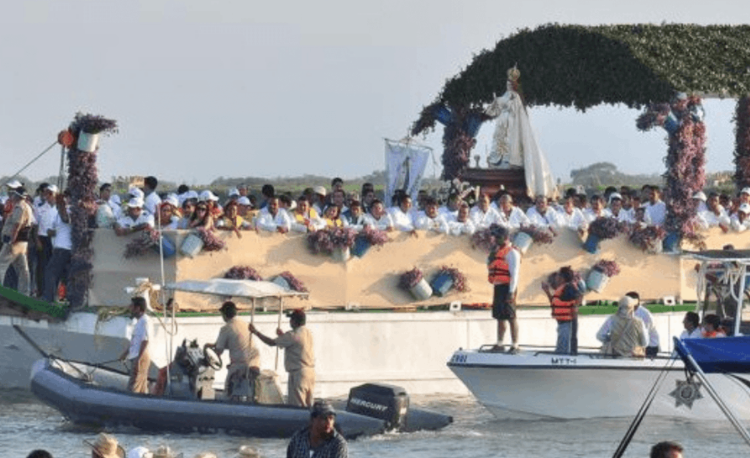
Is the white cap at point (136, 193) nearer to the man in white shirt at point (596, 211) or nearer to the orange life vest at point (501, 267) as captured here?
the orange life vest at point (501, 267)

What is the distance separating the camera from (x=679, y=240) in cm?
4241

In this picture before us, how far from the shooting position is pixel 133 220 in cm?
3784

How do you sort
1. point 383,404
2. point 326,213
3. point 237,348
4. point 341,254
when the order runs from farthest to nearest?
1. point 326,213
2. point 341,254
3. point 383,404
4. point 237,348

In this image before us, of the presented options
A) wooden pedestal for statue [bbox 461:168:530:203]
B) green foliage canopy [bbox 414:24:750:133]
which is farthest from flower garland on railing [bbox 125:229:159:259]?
green foliage canopy [bbox 414:24:750:133]

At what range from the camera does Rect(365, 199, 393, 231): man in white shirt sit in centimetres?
3988

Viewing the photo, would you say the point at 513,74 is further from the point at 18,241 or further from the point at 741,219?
the point at 18,241

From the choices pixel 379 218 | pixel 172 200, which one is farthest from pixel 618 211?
pixel 172 200

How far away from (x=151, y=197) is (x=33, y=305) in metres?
2.40

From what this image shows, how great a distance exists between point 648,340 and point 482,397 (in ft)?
8.61

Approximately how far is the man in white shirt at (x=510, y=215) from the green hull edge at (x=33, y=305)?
7.16m

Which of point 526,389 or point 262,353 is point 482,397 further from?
point 262,353

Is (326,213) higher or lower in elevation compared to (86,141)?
lower

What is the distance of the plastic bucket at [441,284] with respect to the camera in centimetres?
4028

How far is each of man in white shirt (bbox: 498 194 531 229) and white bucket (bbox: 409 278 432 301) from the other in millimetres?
1748
